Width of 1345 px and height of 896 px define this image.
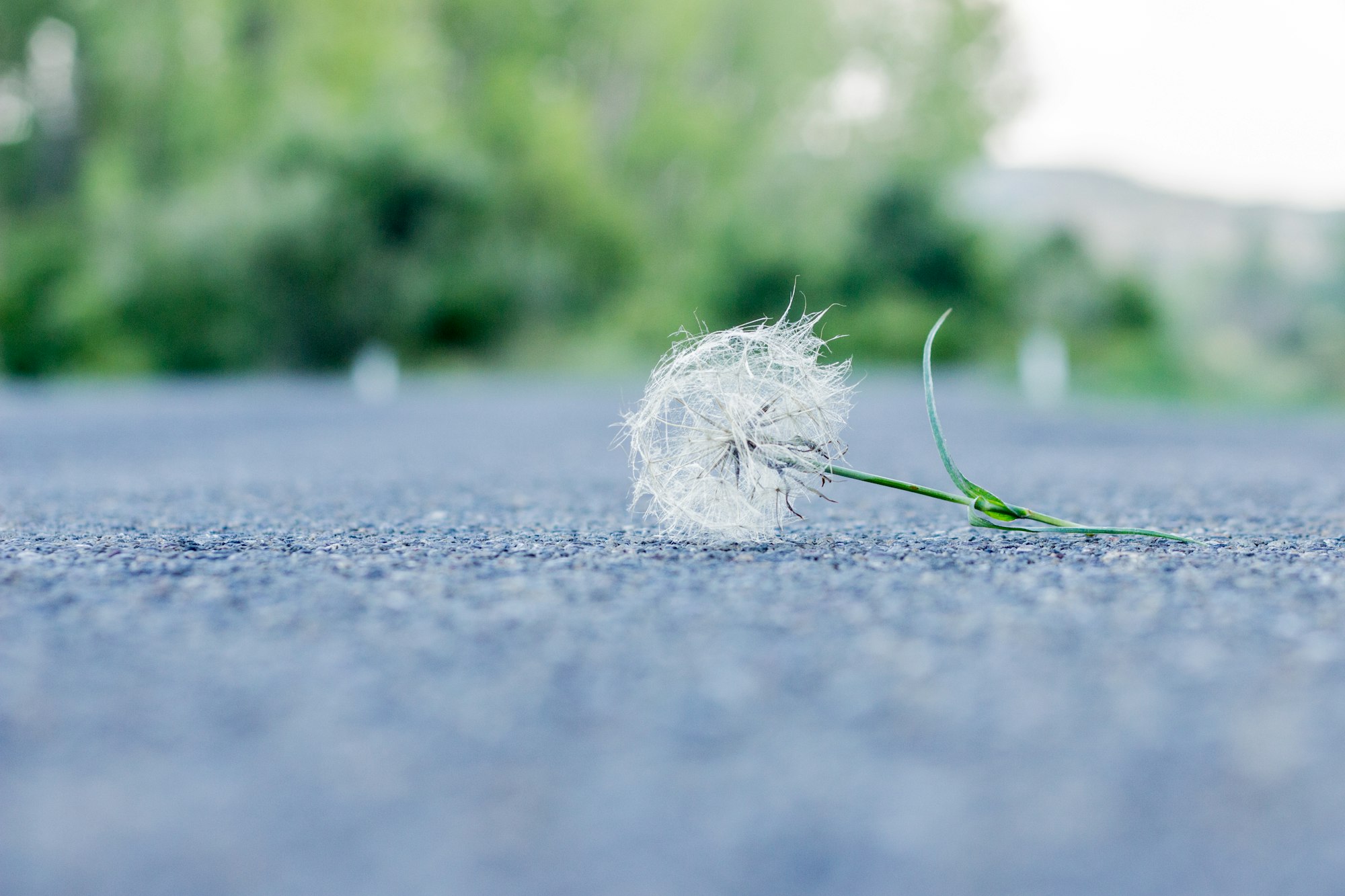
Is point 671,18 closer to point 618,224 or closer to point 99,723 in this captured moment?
point 618,224

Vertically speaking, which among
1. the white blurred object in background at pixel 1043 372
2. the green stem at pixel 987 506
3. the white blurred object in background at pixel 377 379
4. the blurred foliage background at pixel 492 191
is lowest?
the white blurred object in background at pixel 377 379

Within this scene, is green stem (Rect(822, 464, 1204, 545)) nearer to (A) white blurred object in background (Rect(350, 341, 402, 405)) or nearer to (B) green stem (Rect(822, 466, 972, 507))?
(B) green stem (Rect(822, 466, 972, 507))

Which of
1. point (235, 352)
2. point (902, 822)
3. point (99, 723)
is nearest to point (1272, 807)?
point (902, 822)

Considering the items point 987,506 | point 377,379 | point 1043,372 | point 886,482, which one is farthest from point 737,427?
point 377,379

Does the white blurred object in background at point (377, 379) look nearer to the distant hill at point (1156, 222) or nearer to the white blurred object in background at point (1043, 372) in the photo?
the white blurred object in background at point (1043, 372)

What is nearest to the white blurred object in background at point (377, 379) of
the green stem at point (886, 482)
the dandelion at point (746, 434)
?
the dandelion at point (746, 434)

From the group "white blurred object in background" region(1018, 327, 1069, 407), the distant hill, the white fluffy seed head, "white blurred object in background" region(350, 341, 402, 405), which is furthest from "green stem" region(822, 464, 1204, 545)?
the distant hill

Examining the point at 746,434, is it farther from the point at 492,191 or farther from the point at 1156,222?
the point at 1156,222
